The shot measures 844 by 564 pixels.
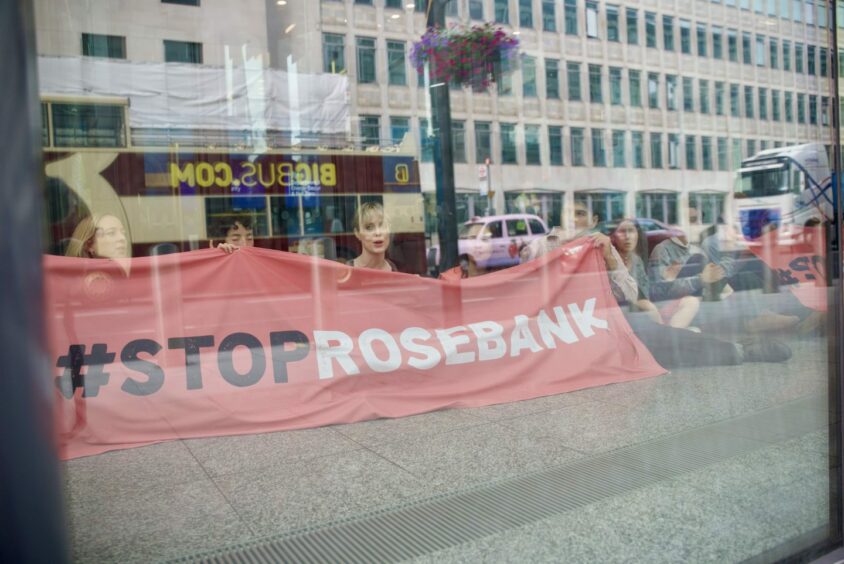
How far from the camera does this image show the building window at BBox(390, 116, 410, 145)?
1069 cm

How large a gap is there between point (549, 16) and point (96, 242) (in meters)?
5.74

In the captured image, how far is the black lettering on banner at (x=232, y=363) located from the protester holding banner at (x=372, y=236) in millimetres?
1705

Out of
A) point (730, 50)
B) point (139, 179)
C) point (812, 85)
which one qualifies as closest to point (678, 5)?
point (730, 50)

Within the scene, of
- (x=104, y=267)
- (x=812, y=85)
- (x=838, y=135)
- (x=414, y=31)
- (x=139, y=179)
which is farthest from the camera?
(x=139, y=179)

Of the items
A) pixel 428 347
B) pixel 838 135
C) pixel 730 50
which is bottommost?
pixel 428 347

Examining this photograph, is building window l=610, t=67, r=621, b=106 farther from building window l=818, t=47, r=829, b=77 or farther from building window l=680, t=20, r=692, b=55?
building window l=818, t=47, r=829, b=77

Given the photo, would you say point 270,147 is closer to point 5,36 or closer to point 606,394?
point 606,394

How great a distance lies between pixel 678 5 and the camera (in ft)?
23.5

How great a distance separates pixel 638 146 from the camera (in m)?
11.4

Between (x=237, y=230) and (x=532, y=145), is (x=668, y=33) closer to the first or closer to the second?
(x=532, y=145)

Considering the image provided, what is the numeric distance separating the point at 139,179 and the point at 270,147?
2.20 meters

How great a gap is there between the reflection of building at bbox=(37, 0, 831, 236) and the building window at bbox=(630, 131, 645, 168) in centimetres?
3

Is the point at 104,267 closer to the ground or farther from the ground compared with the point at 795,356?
farther from the ground

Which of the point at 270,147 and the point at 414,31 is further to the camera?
the point at 270,147
